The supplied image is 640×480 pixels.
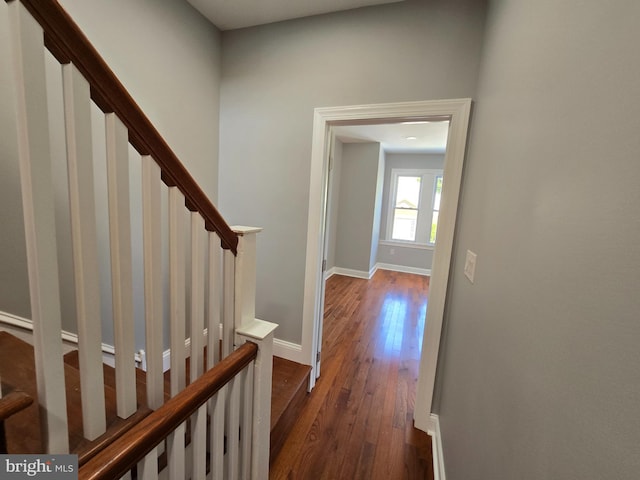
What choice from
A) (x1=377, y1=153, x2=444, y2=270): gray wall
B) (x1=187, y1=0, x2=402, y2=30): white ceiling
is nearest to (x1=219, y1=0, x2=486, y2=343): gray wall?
(x1=187, y1=0, x2=402, y2=30): white ceiling

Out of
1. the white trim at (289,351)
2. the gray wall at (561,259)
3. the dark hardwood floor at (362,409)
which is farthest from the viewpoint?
the white trim at (289,351)

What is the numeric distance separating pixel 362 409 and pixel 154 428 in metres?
1.66

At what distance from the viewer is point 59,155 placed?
1.39m

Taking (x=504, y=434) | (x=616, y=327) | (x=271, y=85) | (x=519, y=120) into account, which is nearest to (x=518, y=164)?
(x=519, y=120)

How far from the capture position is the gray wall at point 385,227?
545 cm

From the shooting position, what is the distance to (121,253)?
71 centimetres

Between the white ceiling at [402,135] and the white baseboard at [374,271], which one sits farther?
the white baseboard at [374,271]

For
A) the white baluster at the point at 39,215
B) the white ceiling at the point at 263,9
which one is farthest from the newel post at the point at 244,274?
the white ceiling at the point at 263,9

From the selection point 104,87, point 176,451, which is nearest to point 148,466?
point 176,451

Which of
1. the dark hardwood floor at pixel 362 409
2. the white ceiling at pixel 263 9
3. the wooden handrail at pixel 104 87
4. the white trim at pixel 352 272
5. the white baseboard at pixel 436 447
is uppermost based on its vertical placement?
the white ceiling at pixel 263 9

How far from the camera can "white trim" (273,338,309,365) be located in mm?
2184

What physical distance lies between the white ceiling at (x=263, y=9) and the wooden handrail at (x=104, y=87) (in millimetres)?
1704

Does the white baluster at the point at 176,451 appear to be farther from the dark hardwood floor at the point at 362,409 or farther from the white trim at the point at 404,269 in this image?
the white trim at the point at 404,269

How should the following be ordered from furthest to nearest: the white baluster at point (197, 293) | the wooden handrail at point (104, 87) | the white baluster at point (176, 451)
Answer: the white baluster at point (197, 293), the white baluster at point (176, 451), the wooden handrail at point (104, 87)
